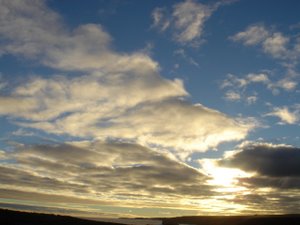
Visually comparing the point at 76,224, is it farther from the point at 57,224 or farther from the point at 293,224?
the point at 293,224

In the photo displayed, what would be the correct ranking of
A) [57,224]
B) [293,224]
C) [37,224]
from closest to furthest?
[37,224]
[57,224]
[293,224]

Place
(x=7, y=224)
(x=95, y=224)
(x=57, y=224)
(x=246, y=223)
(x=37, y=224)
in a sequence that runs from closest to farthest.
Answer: (x=7, y=224)
(x=37, y=224)
(x=57, y=224)
(x=95, y=224)
(x=246, y=223)

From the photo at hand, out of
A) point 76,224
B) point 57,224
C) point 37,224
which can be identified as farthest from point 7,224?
point 76,224

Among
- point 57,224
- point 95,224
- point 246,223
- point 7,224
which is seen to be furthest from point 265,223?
point 7,224

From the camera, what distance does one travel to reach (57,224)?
141500mm

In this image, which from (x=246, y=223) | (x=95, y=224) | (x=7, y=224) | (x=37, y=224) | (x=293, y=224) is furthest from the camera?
(x=246, y=223)

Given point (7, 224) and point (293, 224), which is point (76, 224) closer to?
point (7, 224)

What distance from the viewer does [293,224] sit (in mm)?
168875

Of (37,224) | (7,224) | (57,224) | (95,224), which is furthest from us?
(95,224)

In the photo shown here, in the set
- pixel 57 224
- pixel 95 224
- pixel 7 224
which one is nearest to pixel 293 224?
pixel 95 224

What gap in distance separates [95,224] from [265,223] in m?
89.2

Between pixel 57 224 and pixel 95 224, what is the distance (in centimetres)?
2106

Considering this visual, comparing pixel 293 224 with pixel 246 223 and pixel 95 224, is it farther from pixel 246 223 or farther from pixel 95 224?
pixel 95 224

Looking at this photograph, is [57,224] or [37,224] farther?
[57,224]
